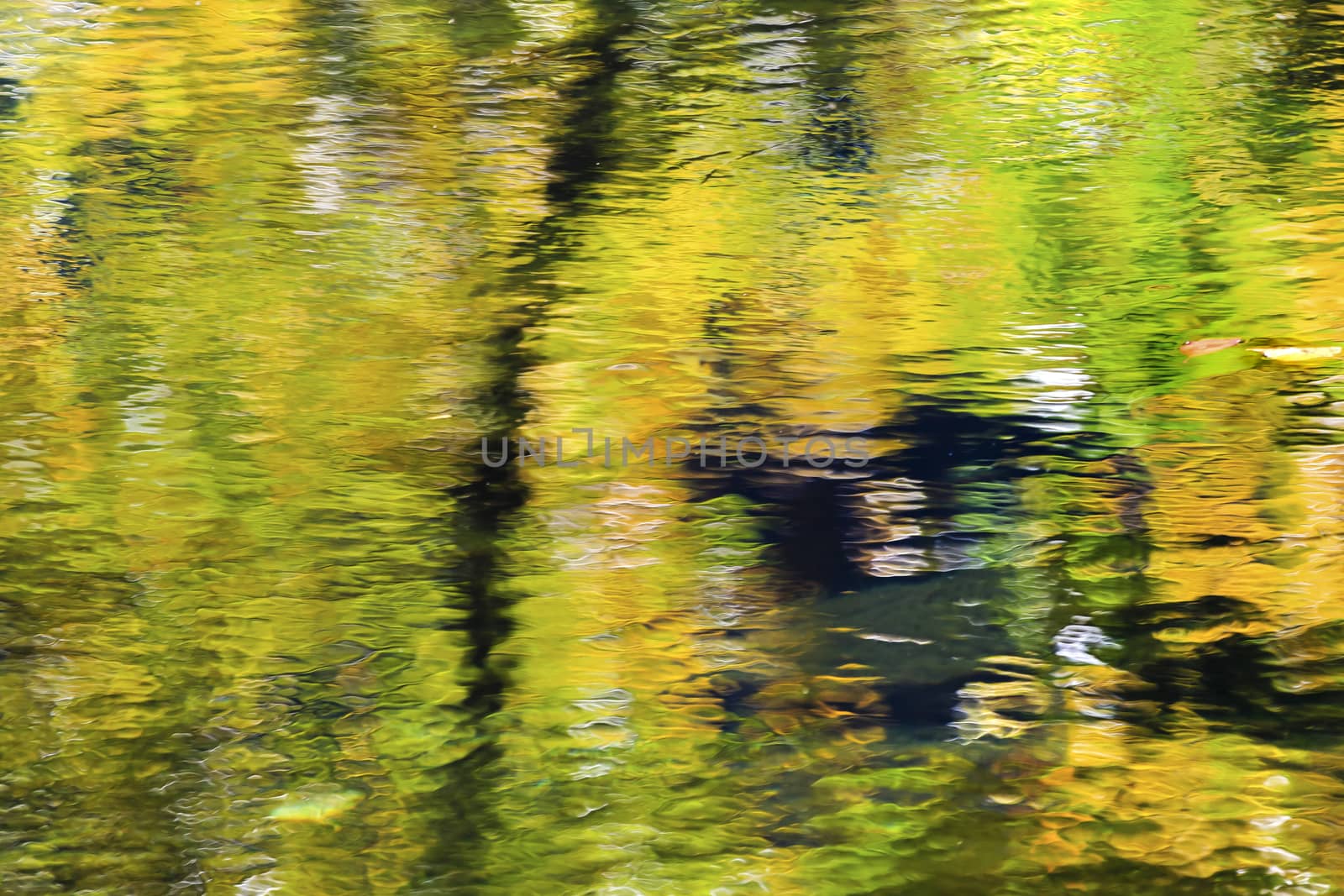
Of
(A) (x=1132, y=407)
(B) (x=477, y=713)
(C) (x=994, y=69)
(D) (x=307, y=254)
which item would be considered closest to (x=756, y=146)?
(C) (x=994, y=69)

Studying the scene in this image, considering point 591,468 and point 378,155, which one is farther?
point 378,155

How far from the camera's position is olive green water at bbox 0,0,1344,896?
838 millimetres

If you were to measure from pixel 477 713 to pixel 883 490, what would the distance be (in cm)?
47

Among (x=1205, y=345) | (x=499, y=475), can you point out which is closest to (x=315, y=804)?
(x=499, y=475)

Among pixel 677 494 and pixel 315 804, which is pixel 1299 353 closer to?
pixel 677 494

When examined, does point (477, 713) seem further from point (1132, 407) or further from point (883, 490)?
point (1132, 407)

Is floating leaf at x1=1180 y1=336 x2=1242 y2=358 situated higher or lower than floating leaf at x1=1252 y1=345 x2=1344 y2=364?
higher

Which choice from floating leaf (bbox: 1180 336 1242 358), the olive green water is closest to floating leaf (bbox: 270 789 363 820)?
the olive green water

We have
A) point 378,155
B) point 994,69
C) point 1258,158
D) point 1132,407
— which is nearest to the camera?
point 1132,407

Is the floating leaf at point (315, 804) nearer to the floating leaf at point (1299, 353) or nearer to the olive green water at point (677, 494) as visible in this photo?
the olive green water at point (677, 494)

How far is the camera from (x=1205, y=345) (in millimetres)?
1403

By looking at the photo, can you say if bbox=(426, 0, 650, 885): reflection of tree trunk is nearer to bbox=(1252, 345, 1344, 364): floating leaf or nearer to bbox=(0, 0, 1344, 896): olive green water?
bbox=(0, 0, 1344, 896): olive green water

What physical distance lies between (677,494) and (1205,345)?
2.20 ft

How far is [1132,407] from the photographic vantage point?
4.28ft
